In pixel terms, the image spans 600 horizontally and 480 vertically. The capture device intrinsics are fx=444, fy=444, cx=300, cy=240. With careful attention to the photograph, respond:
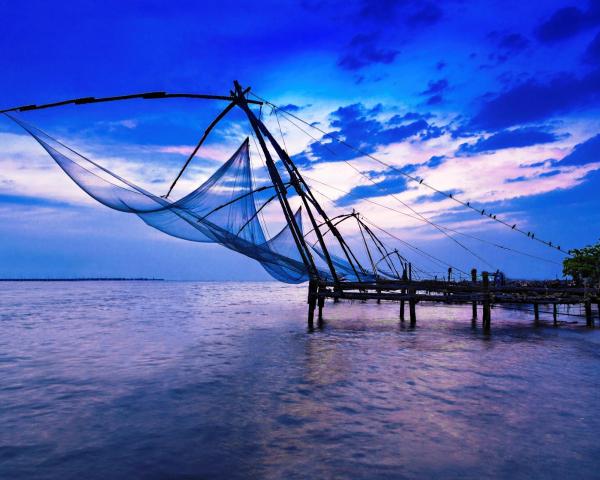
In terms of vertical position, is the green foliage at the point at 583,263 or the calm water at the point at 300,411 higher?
the green foliage at the point at 583,263

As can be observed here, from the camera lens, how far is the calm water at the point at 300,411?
160 inches

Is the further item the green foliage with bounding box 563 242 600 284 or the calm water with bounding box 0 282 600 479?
the green foliage with bounding box 563 242 600 284

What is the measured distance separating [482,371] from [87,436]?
21.6 feet

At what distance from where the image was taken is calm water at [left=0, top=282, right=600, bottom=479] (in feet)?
13.3

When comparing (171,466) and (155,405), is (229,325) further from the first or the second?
(171,466)

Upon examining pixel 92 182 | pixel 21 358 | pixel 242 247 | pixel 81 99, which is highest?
pixel 81 99

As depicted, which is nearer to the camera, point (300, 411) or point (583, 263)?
point (300, 411)

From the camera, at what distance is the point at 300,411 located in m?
5.70

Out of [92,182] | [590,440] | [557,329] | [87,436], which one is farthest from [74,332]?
[557,329]

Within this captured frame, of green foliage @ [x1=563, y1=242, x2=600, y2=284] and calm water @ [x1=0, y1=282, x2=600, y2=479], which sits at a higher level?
green foliage @ [x1=563, y1=242, x2=600, y2=284]

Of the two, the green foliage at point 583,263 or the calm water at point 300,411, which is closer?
the calm water at point 300,411

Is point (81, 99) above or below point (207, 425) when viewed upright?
above

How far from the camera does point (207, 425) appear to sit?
5.19 meters

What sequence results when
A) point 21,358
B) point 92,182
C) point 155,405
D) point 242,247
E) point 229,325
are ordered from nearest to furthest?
1. point 155,405
2. point 92,182
3. point 21,358
4. point 242,247
5. point 229,325
